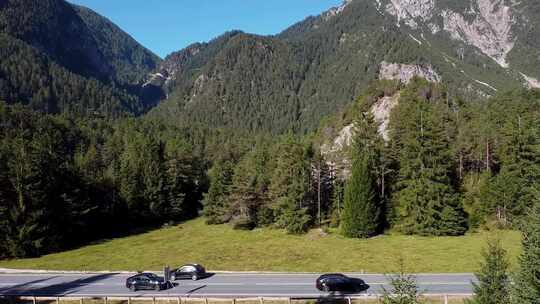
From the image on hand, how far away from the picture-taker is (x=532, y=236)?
1923 centimetres

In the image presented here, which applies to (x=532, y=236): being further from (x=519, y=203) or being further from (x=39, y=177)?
(x=39, y=177)

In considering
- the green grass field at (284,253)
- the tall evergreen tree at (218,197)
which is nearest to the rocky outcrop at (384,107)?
the tall evergreen tree at (218,197)

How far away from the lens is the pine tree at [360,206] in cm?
6044

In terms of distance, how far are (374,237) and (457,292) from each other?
2779cm

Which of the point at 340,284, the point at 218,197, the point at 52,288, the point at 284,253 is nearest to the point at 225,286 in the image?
the point at 340,284

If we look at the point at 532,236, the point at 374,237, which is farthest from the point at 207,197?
the point at 532,236

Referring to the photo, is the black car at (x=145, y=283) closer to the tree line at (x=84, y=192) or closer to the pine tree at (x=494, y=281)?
the pine tree at (x=494, y=281)

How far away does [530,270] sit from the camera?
19234 millimetres

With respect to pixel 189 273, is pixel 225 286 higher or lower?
lower

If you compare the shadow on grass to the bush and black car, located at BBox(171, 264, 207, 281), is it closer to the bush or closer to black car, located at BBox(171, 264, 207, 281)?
black car, located at BBox(171, 264, 207, 281)

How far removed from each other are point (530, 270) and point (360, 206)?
41.7 meters

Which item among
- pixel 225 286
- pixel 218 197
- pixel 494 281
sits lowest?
pixel 225 286

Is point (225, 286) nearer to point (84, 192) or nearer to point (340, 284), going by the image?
point (340, 284)

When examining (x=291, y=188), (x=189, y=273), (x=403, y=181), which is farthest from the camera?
(x=291, y=188)
